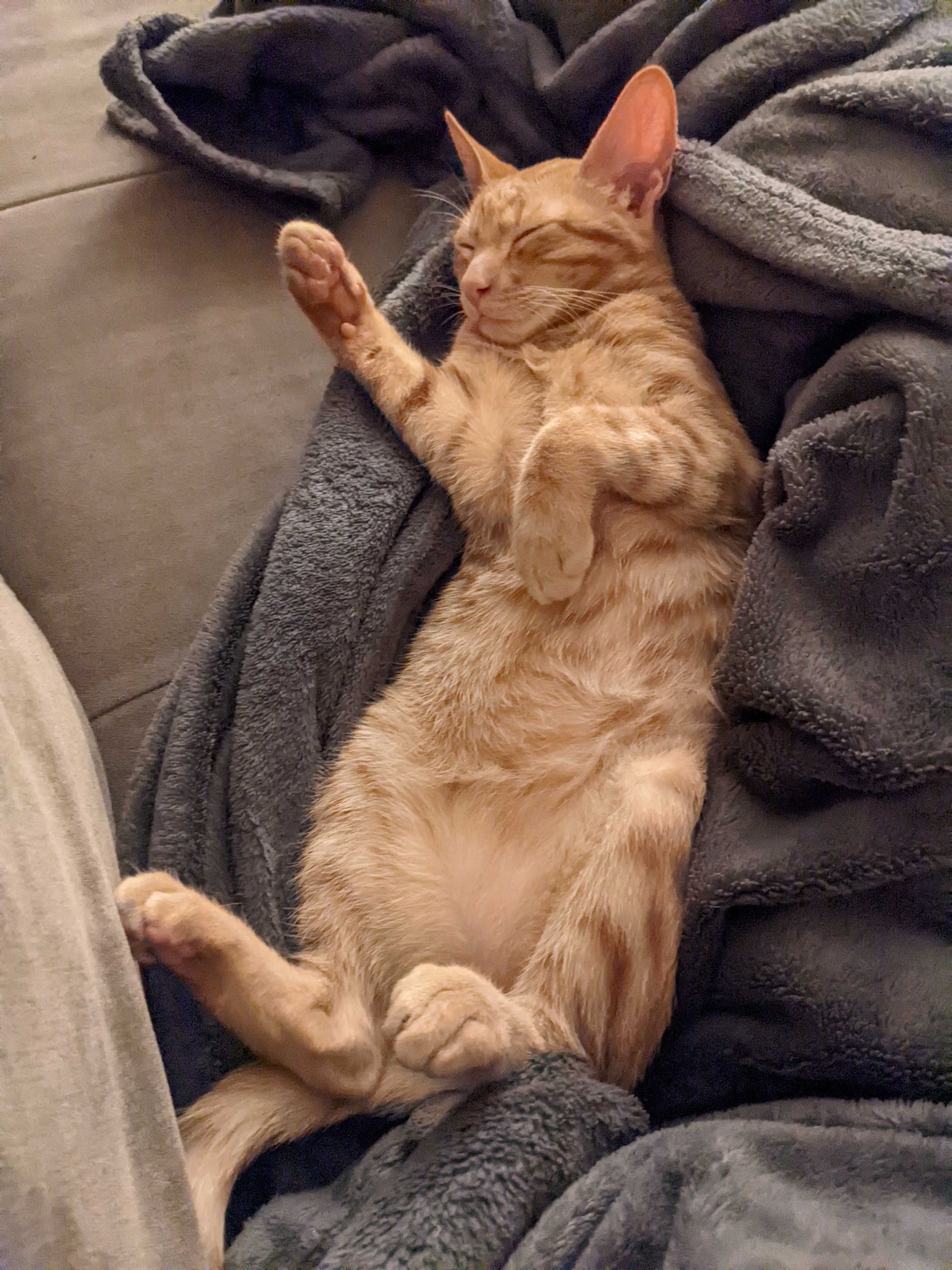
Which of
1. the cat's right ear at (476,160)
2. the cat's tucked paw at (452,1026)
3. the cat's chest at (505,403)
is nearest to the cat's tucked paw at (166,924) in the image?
the cat's tucked paw at (452,1026)

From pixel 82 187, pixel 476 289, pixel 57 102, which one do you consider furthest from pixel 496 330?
pixel 57 102

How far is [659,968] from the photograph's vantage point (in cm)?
87

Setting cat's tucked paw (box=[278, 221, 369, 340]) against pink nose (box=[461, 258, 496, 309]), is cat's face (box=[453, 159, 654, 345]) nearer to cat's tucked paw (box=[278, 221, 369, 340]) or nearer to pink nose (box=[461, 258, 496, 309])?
pink nose (box=[461, 258, 496, 309])

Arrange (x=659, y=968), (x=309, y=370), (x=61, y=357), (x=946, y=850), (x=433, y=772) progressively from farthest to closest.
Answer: (x=309, y=370) < (x=61, y=357) < (x=433, y=772) < (x=659, y=968) < (x=946, y=850)

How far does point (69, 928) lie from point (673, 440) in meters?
0.87

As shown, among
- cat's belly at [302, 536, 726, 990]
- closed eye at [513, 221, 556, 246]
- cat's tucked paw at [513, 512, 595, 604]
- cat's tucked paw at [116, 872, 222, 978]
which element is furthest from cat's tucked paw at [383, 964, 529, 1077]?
closed eye at [513, 221, 556, 246]

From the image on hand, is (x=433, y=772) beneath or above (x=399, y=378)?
beneath

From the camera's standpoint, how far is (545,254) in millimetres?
1263

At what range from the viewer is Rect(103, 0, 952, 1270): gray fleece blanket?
0.72 m

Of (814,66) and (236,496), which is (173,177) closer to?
(236,496)

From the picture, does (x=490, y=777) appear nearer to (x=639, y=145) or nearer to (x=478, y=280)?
(x=478, y=280)

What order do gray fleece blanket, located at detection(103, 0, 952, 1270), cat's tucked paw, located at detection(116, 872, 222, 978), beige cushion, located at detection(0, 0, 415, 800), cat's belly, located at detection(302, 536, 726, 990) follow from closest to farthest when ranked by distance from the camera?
gray fleece blanket, located at detection(103, 0, 952, 1270) → cat's tucked paw, located at detection(116, 872, 222, 978) → cat's belly, located at detection(302, 536, 726, 990) → beige cushion, located at detection(0, 0, 415, 800)

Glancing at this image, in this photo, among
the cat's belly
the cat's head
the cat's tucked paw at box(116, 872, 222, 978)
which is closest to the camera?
the cat's tucked paw at box(116, 872, 222, 978)

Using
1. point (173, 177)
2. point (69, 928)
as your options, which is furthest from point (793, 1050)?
point (173, 177)
